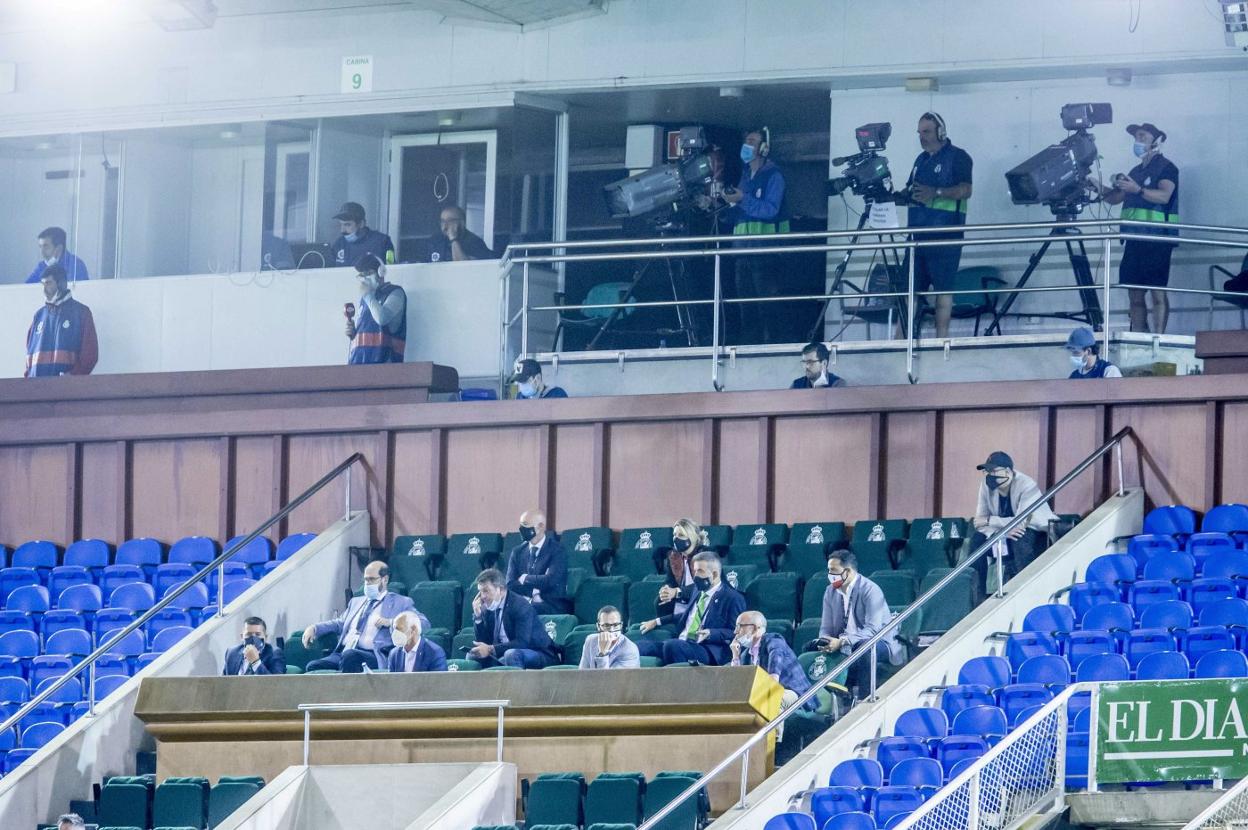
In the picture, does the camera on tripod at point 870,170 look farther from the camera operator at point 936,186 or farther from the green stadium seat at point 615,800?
the green stadium seat at point 615,800

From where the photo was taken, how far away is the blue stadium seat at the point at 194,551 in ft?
55.1

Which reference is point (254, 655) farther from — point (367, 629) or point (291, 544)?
point (291, 544)

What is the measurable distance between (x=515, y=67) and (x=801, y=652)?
7.72 metres

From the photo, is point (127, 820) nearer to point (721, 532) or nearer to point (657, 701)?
point (657, 701)

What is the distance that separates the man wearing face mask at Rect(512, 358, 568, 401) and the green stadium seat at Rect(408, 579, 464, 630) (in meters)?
2.00

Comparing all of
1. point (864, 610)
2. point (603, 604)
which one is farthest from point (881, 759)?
point (603, 604)

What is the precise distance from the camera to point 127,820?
12852 mm

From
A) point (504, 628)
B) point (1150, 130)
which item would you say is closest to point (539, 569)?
point (504, 628)

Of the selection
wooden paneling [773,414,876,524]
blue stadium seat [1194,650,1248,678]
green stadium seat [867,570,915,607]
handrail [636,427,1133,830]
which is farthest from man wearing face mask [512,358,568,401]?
blue stadium seat [1194,650,1248,678]

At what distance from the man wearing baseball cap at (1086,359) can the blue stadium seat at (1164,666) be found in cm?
361

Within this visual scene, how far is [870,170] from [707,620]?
5.55m

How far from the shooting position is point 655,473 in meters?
16.4

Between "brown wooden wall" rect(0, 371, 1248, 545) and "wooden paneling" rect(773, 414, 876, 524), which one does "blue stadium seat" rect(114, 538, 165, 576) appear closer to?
"brown wooden wall" rect(0, 371, 1248, 545)

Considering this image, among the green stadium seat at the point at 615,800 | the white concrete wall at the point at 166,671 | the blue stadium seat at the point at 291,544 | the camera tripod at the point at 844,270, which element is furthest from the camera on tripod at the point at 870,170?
the green stadium seat at the point at 615,800
